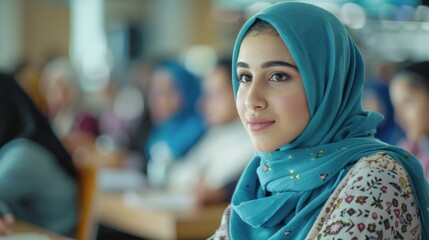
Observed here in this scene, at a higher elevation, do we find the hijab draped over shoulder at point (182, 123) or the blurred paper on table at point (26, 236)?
the blurred paper on table at point (26, 236)

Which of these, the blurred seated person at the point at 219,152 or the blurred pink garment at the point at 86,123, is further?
the blurred pink garment at the point at 86,123

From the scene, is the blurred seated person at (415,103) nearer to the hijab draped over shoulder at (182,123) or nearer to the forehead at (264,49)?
the hijab draped over shoulder at (182,123)

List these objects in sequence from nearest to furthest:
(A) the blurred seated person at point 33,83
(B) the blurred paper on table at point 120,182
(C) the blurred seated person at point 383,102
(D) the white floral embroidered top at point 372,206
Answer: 1. (D) the white floral embroidered top at point 372,206
2. (B) the blurred paper on table at point 120,182
3. (C) the blurred seated person at point 383,102
4. (A) the blurred seated person at point 33,83

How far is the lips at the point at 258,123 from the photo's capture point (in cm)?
148

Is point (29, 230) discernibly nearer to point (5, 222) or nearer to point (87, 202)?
point (5, 222)

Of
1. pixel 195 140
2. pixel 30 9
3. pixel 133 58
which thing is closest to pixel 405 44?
pixel 195 140

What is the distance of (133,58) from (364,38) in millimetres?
6471

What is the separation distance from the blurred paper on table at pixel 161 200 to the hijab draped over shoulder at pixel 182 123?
84cm

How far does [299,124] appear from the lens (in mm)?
1476

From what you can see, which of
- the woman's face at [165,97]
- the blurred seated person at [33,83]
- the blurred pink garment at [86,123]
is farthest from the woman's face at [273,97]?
the blurred pink garment at [86,123]

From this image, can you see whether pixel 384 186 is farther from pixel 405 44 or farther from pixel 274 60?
pixel 405 44

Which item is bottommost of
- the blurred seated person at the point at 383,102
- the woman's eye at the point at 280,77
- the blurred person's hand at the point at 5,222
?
the blurred seated person at the point at 383,102

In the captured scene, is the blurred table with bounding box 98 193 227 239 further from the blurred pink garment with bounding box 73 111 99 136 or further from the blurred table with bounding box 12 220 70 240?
the blurred pink garment with bounding box 73 111 99 136

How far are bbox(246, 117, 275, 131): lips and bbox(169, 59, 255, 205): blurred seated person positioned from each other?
1.73m
